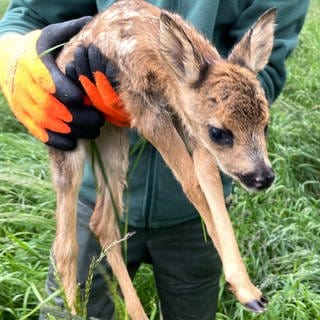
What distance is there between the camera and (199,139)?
2018 mm

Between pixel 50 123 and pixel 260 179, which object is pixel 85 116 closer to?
pixel 50 123

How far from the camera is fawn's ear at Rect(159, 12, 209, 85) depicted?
195 cm

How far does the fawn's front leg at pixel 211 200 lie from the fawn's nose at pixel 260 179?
0.36 ft

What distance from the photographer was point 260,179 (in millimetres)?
1778

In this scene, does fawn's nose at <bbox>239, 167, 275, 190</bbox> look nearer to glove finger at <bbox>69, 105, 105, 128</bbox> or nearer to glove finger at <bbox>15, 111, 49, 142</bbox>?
glove finger at <bbox>69, 105, 105, 128</bbox>

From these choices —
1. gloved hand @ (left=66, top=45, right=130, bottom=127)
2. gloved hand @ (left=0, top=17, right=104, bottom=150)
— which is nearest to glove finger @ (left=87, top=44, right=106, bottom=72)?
gloved hand @ (left=66, top=45, right=130, bottom=127)

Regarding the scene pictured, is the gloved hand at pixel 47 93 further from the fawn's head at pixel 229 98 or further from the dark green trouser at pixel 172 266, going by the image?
the dark green trouser at pixel 172 266

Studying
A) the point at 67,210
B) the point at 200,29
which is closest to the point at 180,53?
the point at 200,29

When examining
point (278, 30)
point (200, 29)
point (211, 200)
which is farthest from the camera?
point (278, 30)

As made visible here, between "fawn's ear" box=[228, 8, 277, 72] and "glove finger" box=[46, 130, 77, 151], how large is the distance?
60 centimetres

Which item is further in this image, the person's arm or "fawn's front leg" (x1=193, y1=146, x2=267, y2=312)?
the person's arm

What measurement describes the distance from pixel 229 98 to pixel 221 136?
0.31 feet

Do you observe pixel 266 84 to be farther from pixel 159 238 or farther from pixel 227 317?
pixel 227 317

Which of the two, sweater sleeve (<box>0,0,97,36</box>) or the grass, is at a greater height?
sweater sleeve (<box>0,0,97,36</box>)
